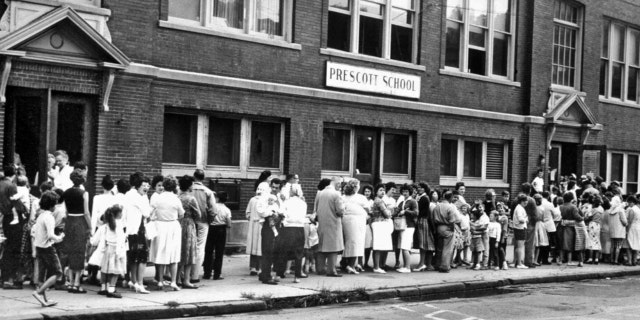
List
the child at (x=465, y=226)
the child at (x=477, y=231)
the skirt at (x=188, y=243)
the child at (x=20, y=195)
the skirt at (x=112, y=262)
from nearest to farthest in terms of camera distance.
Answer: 1. the skirt at (x=112, y=262)
2. the child at (x=20, y=195)
3. the skirt at (x=188, y=243)
4. the child at (x=465, y=226)
5. the child at (x=477, y=231)

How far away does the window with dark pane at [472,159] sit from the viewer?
83.9 ft

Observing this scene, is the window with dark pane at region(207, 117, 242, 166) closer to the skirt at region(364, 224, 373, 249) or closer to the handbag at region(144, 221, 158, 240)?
the skirt at region(364, 224, 373, 249)

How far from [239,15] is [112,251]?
8.12 metres

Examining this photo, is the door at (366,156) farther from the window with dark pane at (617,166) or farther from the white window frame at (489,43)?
the window with dark pane at (617,166)

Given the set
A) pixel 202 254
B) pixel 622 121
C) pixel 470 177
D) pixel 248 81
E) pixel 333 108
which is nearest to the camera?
pixel 202 254

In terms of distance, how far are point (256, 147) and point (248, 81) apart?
67.4 inches

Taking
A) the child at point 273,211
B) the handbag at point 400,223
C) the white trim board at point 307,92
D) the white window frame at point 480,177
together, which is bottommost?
the handbag at point 400,223

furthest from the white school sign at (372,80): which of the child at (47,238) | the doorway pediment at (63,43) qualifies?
the child at (47,238)

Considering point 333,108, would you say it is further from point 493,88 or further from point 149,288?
point 149,288

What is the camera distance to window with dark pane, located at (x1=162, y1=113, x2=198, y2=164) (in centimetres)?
1828

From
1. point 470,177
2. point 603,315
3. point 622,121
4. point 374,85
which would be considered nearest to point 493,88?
point 470,177

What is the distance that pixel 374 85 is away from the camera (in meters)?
22.1

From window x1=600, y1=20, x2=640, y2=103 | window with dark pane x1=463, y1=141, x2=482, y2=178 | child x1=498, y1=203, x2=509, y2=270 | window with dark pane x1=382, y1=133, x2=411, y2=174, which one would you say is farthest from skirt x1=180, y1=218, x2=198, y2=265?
window x1=600, y1=20, x2=640, y2=103

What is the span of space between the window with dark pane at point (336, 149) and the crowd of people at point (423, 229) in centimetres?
190
